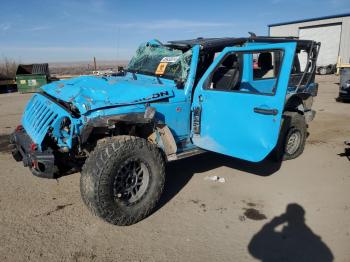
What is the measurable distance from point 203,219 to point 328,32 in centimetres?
3121

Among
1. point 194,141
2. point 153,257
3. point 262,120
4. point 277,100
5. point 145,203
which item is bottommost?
point 153,257

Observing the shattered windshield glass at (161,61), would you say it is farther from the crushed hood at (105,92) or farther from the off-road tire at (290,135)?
the off-road tire at (290,135)

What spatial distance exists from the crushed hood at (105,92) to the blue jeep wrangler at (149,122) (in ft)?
0.04

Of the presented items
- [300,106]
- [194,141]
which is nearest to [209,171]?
[194,141]

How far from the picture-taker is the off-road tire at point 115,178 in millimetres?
3463

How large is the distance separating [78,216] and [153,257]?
1.21 metres

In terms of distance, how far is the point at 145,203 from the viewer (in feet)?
12.6

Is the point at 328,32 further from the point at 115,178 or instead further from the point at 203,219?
the point at 115,178

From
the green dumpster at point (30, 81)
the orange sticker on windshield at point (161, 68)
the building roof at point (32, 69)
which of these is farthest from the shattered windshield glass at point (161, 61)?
the building roof at point (32, 69)

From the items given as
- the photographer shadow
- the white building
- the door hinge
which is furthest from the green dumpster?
the white building

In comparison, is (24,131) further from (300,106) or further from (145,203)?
(300,106)

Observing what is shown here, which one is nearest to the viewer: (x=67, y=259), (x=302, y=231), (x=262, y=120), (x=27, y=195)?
(x=67, y=259)

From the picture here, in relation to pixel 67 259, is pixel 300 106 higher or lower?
higher

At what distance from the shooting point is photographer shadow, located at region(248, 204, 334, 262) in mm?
3176
